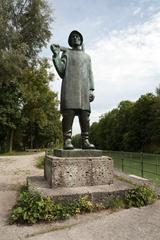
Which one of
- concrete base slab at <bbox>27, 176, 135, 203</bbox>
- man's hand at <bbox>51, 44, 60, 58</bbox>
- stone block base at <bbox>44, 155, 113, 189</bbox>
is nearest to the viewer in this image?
concrete base slab at <bbox>27, 176, 135, 203</bbox>

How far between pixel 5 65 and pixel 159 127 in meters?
34.1

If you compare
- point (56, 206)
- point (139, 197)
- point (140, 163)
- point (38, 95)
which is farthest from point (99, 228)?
point (38, 95)

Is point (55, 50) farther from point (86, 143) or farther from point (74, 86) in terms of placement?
point (86, 143)

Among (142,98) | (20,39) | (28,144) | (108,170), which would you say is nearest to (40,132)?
(28,144)

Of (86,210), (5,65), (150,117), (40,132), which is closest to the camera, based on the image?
(86,210)

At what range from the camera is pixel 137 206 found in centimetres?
607

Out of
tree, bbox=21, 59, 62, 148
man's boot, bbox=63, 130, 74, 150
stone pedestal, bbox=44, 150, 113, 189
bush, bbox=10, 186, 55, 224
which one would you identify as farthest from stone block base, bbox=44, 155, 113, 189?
tree, bbox=21, 59, 62, 148

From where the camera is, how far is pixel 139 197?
20.4 ft

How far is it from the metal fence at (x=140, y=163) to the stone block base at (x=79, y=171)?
720cm

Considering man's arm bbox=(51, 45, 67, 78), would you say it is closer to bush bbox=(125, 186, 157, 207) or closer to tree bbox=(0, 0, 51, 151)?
bush bbox=(125, 186, 157, 207)

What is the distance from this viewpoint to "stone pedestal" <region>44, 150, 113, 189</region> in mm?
6656

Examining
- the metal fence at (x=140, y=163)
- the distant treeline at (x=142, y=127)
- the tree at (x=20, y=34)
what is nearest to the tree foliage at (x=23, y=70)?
the tree at (x=20, y=34)

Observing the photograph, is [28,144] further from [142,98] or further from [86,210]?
[86,210]

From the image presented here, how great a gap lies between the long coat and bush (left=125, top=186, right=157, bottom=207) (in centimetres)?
230
